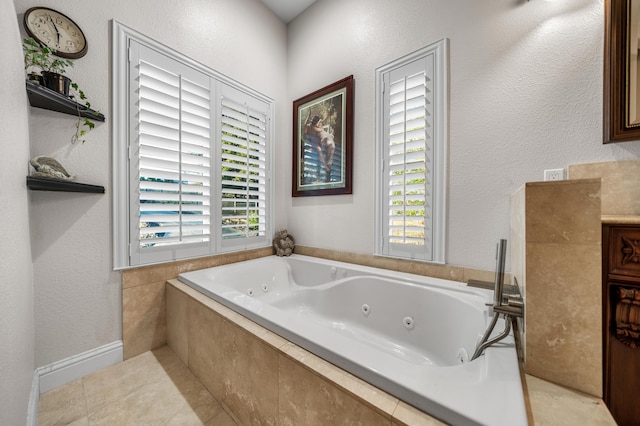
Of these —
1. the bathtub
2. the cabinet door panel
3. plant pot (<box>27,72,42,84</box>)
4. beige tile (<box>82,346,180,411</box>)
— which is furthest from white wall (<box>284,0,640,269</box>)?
plant pot (<box>27,72,42,84</box>)

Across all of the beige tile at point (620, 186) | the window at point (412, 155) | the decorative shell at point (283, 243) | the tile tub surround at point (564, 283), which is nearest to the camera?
the tile tub surround at point (564, 283)

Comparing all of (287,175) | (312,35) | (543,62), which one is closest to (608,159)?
(543,62)

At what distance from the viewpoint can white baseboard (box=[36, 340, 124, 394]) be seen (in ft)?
4.14

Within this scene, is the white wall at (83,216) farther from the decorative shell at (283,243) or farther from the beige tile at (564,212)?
the beige tile at (564,212)

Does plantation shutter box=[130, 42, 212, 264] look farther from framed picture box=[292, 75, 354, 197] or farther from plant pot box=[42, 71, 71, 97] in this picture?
framed picture box=[292, 75, 354, 197]

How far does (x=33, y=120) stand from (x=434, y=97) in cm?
235

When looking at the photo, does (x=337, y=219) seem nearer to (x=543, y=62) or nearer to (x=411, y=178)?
(x=411, y=178)

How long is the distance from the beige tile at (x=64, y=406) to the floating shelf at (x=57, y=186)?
3.55 feet

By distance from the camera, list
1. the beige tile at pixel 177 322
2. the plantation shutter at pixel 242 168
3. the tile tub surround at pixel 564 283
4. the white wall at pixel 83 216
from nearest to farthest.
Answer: the tile tub surround at pixel 564 283
the white wall at pixel 83 216
the beige tile at pixel 177 322
the plantation shutter at pixel 242 168

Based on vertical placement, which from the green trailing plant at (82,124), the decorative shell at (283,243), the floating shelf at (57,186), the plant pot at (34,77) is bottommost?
the decorative shell at (283,243)

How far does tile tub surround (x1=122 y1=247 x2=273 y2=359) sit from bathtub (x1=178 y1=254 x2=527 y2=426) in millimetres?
130

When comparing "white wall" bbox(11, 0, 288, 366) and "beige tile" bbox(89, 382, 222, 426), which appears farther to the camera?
"white wall" bbox(11, 0, 288, 366)

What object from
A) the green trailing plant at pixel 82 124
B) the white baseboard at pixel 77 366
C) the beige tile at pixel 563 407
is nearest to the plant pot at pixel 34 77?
the green trailing plant at pixel 82 124

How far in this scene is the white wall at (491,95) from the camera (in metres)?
1.19
